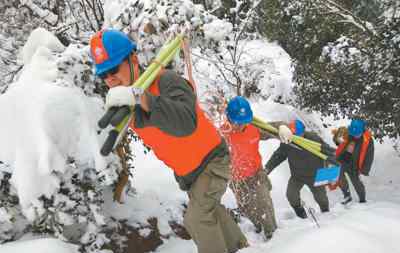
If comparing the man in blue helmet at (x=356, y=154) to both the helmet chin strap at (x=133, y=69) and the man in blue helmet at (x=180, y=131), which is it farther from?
the helmet chin strap at (x=133, y=69)

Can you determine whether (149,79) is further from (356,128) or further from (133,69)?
(356,128)

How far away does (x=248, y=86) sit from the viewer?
12.4m

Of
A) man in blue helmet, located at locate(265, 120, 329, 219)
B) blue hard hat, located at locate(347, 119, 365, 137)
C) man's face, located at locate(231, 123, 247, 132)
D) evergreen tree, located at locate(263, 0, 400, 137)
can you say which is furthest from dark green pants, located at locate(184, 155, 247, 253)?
evergreen tree, located at locate(263, 0, 400, 137)

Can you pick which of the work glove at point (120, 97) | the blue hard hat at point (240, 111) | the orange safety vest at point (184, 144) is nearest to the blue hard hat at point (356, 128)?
the blue hard hat at point (240, 111)

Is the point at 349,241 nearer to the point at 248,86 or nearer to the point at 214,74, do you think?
the point at 214,74

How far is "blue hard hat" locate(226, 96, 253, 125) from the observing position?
176 inches

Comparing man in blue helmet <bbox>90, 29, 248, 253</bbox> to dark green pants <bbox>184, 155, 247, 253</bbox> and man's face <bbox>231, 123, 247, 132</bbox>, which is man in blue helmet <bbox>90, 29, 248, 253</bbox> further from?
man's face <bbox>231, 123, 247, 132</bbox>

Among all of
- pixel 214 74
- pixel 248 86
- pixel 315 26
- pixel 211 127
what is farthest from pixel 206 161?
pixel 248 86

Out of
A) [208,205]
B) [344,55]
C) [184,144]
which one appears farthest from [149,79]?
[344,55]

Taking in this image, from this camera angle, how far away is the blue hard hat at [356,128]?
254 inches

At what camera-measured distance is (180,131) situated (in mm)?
2598

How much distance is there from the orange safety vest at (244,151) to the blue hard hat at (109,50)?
8.17ft

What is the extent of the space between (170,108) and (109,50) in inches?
21.0

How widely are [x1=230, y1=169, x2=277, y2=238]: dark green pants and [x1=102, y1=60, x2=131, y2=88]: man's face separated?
2.72 metres
